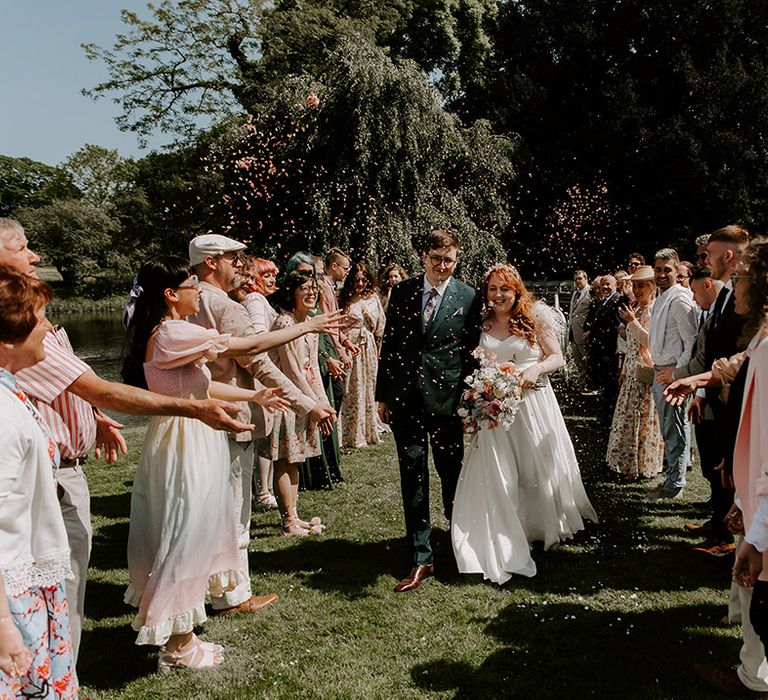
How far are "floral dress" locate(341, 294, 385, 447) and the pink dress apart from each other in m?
5.80

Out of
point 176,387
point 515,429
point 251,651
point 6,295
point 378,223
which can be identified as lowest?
point 251,651

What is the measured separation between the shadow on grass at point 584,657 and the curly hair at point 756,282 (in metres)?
1.98

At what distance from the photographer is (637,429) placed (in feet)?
26.2

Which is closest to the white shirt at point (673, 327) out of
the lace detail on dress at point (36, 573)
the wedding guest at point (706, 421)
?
the wedding guest at point (706, 421)

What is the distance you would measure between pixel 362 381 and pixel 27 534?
7693 mm

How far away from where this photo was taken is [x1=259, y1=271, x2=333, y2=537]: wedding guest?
20.9 feet

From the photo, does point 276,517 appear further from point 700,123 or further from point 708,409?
point 700,123

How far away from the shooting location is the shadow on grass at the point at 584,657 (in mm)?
3717

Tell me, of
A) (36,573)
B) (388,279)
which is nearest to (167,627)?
(36,573)

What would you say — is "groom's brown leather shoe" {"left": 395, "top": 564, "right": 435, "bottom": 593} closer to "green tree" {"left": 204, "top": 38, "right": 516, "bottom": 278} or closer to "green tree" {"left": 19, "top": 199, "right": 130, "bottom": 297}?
"green tree" {"left": 204, "top": 38, "right": 516, "bottom": 278}

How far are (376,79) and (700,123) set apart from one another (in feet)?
41.7

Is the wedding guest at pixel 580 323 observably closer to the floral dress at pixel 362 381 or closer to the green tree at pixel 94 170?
the floral dress at pixel 362 381

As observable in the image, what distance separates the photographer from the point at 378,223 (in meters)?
17.3

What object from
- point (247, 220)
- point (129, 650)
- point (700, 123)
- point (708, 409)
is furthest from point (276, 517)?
point (700, 123)
